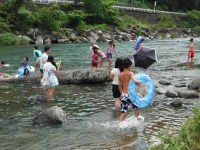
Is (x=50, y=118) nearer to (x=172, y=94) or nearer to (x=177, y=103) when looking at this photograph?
(x=177, y=103)

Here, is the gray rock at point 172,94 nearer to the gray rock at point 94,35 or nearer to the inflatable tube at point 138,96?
the inflatable tube at point 138,96

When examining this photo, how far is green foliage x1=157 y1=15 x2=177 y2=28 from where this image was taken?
66250mm

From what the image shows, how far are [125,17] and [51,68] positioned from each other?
50.7 metres

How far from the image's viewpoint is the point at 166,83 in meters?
14.3

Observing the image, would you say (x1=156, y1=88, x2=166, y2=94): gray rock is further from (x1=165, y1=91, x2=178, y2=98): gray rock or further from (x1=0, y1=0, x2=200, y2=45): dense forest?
(x1=0, y1=0, x2=200, y2=45): dense forest

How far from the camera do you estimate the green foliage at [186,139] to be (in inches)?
208

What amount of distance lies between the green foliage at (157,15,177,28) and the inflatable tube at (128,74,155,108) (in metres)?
58.5

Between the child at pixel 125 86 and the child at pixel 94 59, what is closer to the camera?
the child at pixel 125 86

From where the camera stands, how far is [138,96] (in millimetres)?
8734

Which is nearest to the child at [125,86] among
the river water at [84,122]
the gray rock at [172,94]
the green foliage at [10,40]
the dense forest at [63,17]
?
the river water at [84,122]

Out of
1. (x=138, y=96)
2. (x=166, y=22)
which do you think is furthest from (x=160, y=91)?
(x=166, y=22)

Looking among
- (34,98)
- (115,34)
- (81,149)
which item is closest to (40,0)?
(115,34)

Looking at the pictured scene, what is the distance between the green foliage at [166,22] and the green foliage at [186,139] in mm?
61417

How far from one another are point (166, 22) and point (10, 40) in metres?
39.5
